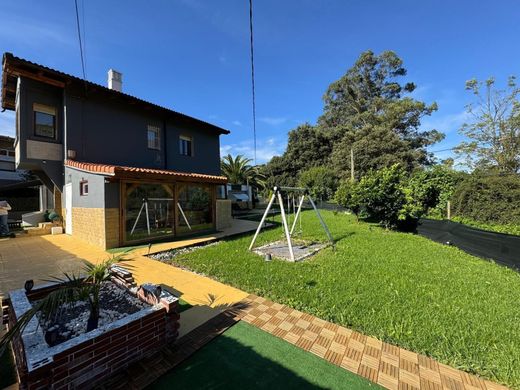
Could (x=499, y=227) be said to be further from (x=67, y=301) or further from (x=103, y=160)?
(x=103, y=160)

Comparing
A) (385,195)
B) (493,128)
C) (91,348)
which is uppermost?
(493,128)

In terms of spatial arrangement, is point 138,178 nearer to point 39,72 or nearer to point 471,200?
point 39,72

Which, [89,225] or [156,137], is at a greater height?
[156,137]

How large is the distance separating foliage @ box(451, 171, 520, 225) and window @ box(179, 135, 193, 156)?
1529 centimetres

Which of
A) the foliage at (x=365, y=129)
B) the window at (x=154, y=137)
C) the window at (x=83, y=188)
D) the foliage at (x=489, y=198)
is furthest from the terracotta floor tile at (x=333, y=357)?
the foliage at (x=365, y=129)

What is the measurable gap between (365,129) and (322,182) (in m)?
7.57

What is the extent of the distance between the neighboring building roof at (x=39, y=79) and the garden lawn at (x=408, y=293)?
8379mm

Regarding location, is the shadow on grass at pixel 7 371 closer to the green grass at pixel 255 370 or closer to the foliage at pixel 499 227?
the green grass at pixel 255 370


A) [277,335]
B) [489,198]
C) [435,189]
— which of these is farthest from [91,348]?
[435,189]

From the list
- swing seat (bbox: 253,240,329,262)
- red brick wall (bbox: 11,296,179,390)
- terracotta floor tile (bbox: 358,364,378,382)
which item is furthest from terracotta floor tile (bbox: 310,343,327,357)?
swing seat (bbox: 253,240,329,262)

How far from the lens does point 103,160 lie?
10.3 m

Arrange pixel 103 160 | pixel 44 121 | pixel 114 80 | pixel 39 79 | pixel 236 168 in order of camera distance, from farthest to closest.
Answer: pixel 236 168
pixel 114 80
pixel 103 160
pixel 44 121
pixel 39 79

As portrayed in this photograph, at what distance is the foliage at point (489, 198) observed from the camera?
10.0 meters

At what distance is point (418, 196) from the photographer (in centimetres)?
1472
